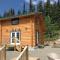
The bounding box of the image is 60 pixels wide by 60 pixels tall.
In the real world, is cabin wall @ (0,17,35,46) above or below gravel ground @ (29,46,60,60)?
above

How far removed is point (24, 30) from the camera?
18141 millimetres

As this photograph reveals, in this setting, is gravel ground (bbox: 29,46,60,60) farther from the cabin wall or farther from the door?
the door

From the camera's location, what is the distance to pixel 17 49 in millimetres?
16172

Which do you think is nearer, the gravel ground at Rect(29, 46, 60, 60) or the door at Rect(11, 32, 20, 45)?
the gravel ground at Rect(29, 46, 60, 60)

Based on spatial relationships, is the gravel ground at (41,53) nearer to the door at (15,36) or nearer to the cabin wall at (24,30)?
the cabin wall at (24,30)

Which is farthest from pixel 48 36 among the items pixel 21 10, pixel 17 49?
pixel 17 49

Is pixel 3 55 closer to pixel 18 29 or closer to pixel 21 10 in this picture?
pixel 18 29

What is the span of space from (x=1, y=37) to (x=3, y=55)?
1298cm

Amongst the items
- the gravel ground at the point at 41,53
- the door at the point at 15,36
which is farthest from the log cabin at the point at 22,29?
→ the gravel ground at the point at 41,53

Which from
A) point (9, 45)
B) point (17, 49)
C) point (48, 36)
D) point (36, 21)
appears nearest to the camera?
point (17, 49)

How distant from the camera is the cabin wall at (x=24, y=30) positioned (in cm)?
1788

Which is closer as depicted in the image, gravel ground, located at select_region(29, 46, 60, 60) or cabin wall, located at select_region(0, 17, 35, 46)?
gravel ground, located at select_region(29, 46, 60, 60)

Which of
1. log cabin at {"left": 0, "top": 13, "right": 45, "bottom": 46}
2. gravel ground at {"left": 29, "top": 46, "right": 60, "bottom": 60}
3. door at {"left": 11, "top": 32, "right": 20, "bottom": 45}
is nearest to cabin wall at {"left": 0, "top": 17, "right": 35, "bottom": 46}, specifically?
log cabin at {"left": 0, "top": 13, "right": 45, "bottom": 46}

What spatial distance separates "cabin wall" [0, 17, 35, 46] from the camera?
1788 cm
